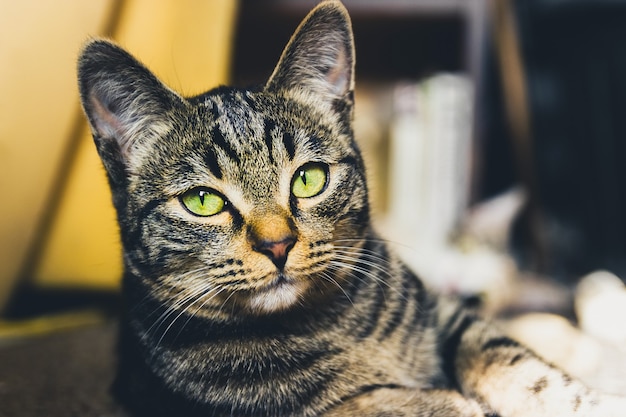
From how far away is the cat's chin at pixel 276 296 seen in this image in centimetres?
67

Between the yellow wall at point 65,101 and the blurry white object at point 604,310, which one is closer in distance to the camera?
the yellow wall at point 65,101

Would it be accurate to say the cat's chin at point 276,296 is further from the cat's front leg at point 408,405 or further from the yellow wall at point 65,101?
the yellow wall at point 65,101

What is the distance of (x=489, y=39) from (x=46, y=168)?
4.80ft

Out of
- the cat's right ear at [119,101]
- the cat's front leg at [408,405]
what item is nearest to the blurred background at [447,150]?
the cat's right ear at [119,101]

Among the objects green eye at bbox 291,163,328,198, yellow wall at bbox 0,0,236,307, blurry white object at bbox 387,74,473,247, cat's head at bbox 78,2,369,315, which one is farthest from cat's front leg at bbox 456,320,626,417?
blurry white object at bbox 387,74,473,247

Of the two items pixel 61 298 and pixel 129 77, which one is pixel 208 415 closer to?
pixel 129 77

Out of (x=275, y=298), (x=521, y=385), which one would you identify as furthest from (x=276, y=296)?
(x=521, y=385)

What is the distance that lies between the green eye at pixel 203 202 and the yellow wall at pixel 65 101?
0.22 m

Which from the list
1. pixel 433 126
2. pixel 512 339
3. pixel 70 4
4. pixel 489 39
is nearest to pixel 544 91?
pixel 489 39

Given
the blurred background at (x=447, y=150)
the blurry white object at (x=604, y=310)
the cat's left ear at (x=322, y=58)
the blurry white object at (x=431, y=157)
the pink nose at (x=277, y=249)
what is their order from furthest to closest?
1. the blurry white object at (x=431, y=157)
2. the blurred background at (x=447, y=150)
3. the blurry white object at (x=604, y=310)
4. the cat's left ear at (x=322, y=58)
5. the pink nose at (x=277, y=249)

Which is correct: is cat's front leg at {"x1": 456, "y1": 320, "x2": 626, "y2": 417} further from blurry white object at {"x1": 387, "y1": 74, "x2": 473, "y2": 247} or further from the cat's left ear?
blurry white object at {"x1": 387, "y1": 74, "x2": 473, "y2": 247}

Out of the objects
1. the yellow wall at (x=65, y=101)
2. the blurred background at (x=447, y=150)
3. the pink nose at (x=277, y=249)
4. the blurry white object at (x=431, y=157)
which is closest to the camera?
the pink nose at (x=277, y=249)

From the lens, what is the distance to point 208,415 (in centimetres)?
69

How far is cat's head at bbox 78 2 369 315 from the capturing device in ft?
2.22
